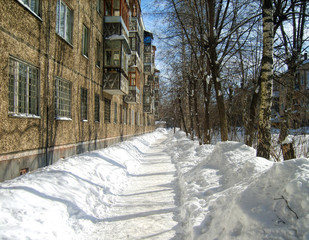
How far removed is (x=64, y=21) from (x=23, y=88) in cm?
391

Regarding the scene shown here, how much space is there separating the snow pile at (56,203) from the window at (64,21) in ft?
17.6

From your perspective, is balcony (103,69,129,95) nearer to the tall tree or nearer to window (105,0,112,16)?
window (105,0,112,16)

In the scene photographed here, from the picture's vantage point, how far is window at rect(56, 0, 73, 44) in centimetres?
852

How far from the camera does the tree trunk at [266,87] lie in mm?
6172

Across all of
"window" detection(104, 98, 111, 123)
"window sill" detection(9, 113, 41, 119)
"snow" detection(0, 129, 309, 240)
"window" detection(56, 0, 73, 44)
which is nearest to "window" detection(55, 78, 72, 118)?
"window sill" detection(9, 113, 41, 119)

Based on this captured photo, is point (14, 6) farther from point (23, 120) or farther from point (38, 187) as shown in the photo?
point (38, 187)

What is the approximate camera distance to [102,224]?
4027 mm

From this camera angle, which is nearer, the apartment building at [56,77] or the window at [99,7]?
the apartment building at [56,77]

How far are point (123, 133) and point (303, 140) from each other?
14.4 m

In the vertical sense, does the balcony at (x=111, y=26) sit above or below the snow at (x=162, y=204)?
above

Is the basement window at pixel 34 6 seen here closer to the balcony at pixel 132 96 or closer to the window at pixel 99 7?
the window at pixel 99 7

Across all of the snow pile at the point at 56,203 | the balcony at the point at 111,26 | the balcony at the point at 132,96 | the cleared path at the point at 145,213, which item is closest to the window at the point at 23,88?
the snow pile at the point at 56,203

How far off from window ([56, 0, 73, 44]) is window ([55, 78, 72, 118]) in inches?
69.1

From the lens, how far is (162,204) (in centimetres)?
497
